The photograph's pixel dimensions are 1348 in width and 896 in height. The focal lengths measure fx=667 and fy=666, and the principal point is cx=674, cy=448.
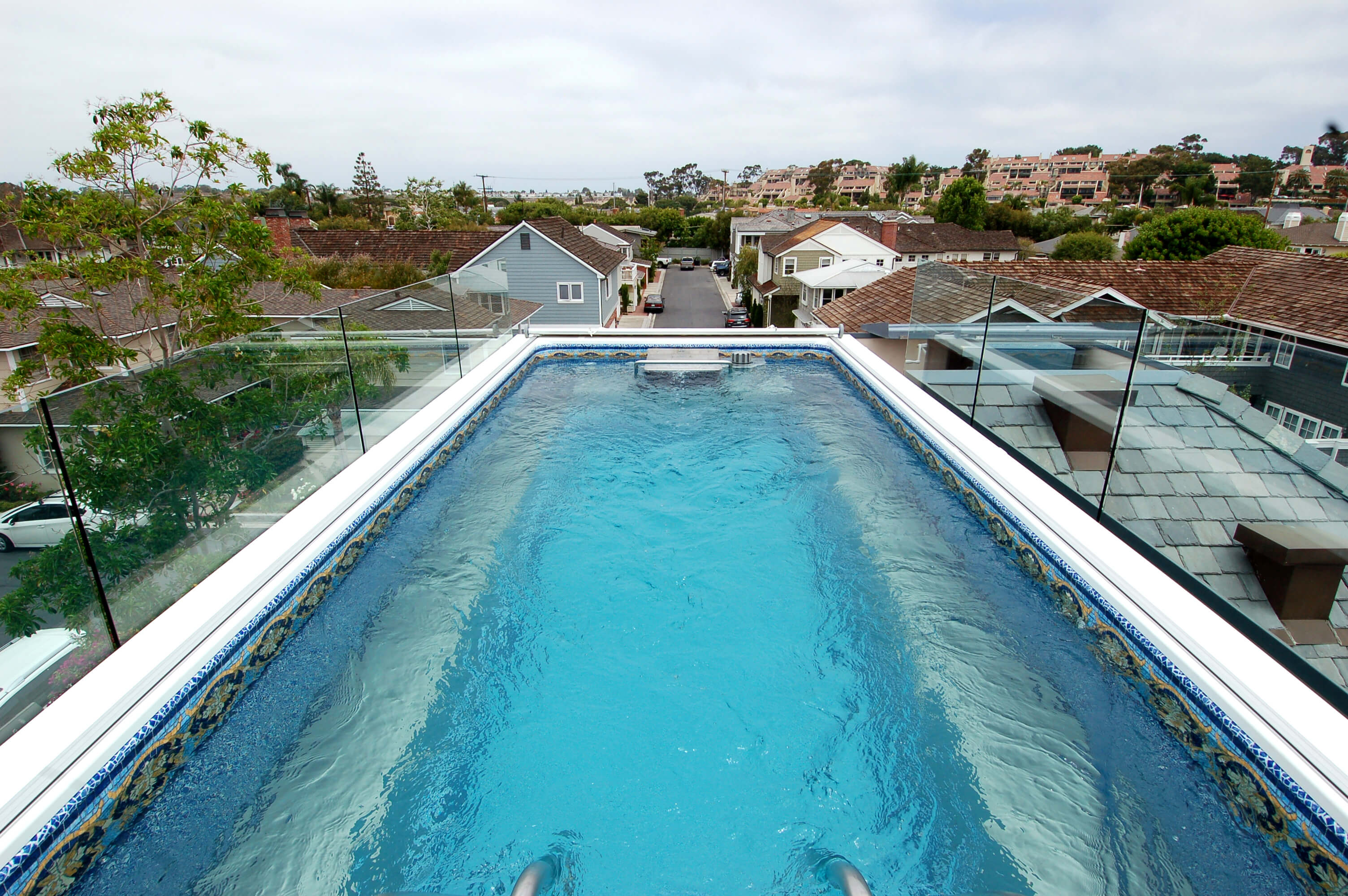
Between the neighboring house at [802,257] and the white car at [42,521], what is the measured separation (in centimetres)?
2788

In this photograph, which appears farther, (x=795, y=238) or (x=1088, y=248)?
(x=1088, y=248)

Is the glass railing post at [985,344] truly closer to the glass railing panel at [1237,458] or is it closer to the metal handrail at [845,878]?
the glass railing panel at [1237,458]

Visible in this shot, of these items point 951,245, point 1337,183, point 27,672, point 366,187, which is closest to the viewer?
point 27,672

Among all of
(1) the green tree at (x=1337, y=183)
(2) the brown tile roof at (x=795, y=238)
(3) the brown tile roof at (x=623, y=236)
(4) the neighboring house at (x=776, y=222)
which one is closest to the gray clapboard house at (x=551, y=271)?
(2) the brown tile roof at (x=795, y=238)

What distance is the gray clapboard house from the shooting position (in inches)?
934

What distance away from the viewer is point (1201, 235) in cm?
2780

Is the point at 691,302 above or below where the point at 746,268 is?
below

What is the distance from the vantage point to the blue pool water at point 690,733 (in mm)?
2326

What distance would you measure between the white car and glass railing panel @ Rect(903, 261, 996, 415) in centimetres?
541

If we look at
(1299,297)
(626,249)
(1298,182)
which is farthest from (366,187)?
(1298,182)

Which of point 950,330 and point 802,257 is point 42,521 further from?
point 802,257

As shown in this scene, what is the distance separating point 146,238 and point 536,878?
1002 cm

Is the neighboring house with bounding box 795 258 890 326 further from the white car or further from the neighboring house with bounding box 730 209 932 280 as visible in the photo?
the neighboring house with bounding box 730 209 932 280

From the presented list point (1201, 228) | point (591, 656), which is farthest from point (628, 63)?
point (591, 656)
